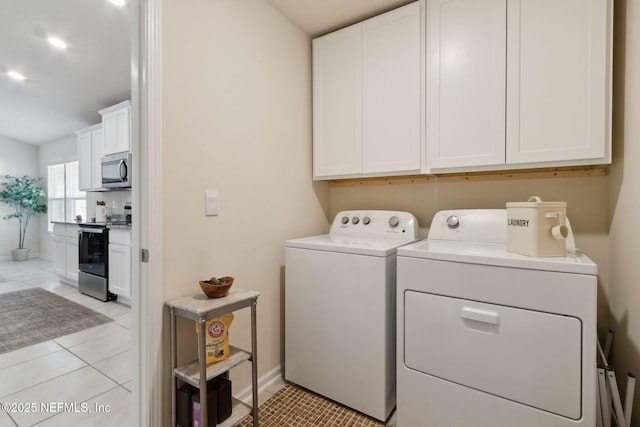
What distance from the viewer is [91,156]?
437 centimetres

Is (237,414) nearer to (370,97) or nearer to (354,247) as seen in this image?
(354,247)

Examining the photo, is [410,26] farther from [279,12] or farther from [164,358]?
[164,358]

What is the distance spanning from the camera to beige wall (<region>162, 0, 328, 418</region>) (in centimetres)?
138

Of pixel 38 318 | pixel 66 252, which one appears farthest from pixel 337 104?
pixel 66 252

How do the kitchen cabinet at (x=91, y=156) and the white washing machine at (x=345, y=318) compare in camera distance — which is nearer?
the white washing machine at (x=345, y=318)

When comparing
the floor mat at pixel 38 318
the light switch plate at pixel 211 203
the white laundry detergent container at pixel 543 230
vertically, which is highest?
the light switch plate at pixel 211 203

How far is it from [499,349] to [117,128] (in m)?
4.41

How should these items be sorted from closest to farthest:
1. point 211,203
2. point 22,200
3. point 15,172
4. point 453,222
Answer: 1. point 211,203
2. point 453,222
3. point 22,200
4. point 15,172

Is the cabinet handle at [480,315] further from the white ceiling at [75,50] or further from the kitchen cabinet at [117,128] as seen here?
the kitchen cabinet at [117,128]

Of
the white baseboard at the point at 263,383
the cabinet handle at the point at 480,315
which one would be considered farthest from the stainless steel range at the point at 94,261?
the cabinet handle at the point at 480,315

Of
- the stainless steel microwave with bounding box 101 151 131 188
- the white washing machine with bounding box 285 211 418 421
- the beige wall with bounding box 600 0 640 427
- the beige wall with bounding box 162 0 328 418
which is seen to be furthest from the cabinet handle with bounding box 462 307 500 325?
the stainless steel microwave with bounding box 101 151 131 188

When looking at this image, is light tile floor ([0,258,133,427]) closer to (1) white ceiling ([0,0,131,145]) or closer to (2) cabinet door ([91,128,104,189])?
(2) cabinet door ([91,128,104,189])

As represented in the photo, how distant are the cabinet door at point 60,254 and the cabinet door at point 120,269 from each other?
1568 mm

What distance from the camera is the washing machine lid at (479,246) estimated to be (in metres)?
1.14
